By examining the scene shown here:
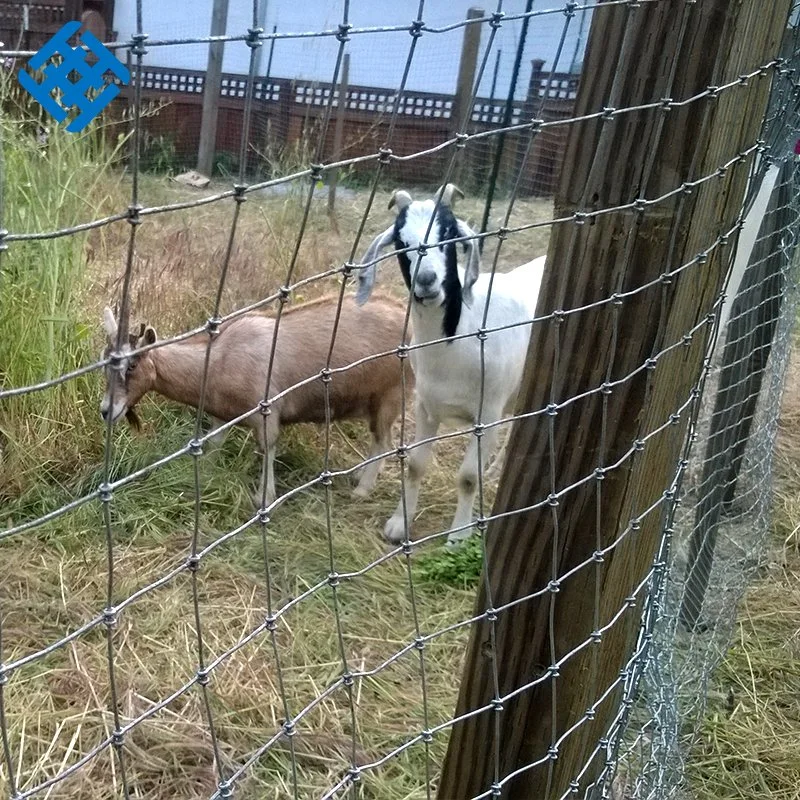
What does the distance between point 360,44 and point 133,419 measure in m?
3.70

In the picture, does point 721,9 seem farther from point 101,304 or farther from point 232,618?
point 101,304

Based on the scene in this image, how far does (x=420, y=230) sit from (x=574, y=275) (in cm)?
185

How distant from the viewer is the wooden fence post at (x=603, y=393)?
140 cm

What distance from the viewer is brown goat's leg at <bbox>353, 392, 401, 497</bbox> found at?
4348 mm

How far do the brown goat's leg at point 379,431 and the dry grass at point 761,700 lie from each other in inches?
65.8

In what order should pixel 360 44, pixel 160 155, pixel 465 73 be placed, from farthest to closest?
pixel 360 44, pixel 160 155, pixel 465 73

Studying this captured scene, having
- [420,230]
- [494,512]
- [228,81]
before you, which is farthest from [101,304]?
[494,512]

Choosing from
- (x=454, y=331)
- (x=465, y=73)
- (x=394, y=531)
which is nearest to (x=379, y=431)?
(x=394, y=531)

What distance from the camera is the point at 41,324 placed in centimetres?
392

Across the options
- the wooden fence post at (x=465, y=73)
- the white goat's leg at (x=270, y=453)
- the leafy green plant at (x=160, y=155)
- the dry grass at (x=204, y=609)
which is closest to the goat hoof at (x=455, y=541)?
the dry grass at (x=204, y=609)

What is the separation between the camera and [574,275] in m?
1.47

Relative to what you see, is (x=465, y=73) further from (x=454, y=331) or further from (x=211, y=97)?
(x=454, y=331)

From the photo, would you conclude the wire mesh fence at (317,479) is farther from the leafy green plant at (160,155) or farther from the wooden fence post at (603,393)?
the leafy green plant at (160,155)

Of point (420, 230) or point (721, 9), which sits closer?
point (721, 9)
